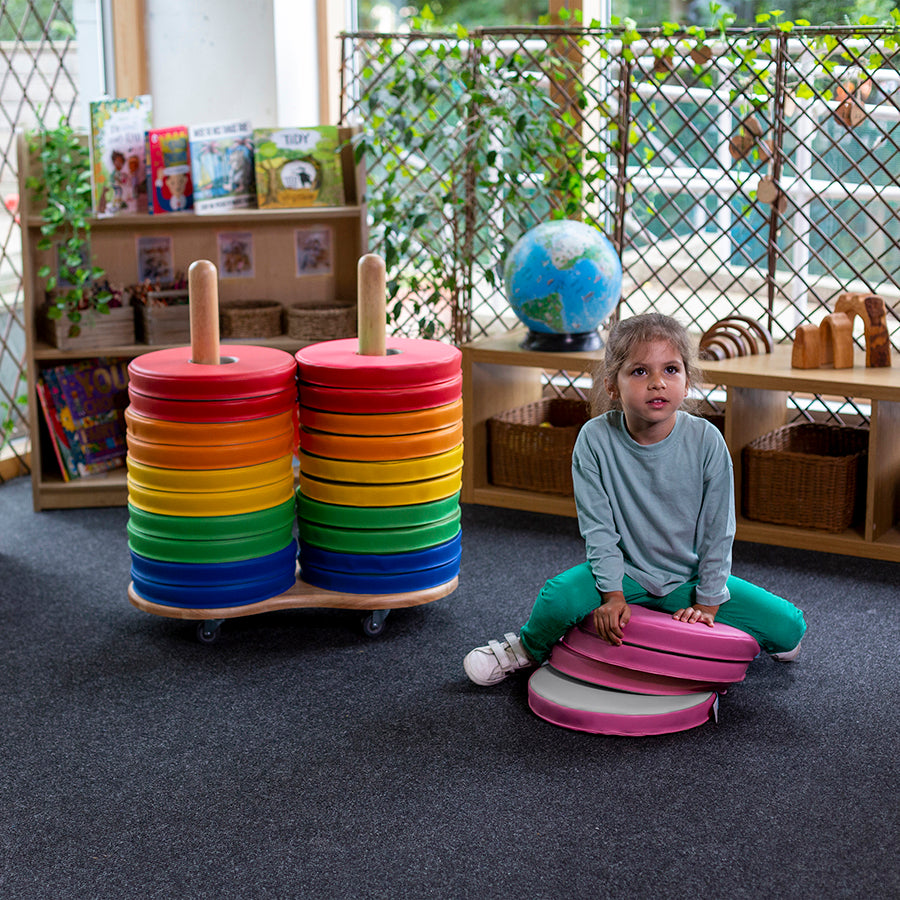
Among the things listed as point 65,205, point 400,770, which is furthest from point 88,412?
point 400,770

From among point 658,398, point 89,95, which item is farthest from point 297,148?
point 658,398

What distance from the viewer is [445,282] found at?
321cm

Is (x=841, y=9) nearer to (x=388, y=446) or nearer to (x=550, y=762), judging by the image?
(x=388, y=446)

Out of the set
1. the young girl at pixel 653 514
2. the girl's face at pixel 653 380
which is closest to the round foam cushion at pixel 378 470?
the young girl at pixel 653 514

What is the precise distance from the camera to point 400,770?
1815mm

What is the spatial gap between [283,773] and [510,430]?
1.49 meters

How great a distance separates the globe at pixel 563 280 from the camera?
285cm

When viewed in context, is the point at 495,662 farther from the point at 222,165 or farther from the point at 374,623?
the point at 222,165

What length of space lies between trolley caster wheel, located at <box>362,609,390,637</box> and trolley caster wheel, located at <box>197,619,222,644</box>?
294 millimetres

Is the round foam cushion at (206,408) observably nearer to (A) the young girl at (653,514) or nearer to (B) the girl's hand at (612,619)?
(A) the young girl at (653,514)

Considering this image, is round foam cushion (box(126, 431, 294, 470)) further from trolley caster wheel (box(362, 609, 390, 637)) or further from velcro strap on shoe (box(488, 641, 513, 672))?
velcro strap on shoe (box(488, 641, 513, 672))

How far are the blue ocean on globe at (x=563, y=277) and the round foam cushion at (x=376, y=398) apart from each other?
0.74m

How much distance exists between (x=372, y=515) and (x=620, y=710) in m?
0.62

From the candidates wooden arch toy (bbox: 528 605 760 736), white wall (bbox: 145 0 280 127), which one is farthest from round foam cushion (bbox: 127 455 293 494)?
white wall (bbox: 145 0 280 127)
